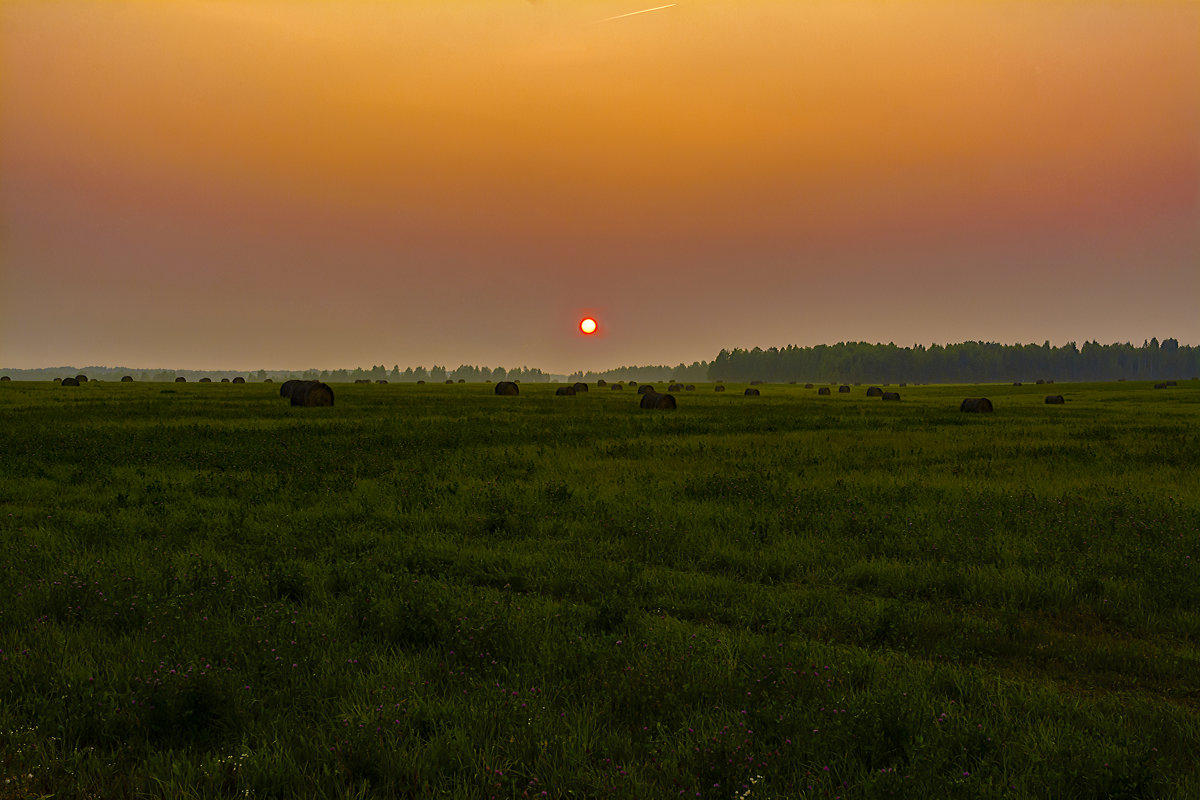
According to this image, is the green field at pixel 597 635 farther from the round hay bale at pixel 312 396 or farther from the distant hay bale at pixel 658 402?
the distant hay bale at pixel 658 402

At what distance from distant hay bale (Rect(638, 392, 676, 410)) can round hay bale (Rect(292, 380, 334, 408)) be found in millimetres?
19613

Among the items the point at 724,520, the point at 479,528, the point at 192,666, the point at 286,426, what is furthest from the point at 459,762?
the point at 286,426

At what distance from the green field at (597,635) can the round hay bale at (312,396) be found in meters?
24.6

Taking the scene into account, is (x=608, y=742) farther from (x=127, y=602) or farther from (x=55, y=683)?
(x=127, y=602)

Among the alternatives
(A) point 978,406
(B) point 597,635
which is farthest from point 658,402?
(B) point 597,635

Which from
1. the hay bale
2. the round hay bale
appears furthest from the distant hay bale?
the round hay bale

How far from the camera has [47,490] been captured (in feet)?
44.9

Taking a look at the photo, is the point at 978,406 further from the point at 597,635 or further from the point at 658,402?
the point at 597,635

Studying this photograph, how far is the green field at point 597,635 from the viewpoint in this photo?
4547 mm

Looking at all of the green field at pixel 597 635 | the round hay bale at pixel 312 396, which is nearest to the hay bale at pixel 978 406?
the green field at pixel 597 635

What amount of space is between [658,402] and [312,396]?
69.7 feet

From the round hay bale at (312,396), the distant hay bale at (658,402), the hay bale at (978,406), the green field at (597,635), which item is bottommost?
the green field at (597,635)

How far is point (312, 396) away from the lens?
131 ft

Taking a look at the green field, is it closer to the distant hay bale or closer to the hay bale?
the distant hay bale
